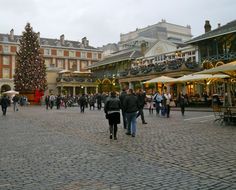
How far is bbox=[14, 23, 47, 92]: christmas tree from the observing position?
44531 mm

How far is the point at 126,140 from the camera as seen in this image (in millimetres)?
9461

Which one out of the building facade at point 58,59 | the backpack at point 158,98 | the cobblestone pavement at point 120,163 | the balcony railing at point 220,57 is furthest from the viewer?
the building facade at point 58,59

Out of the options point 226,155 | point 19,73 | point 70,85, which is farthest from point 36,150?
point 70,85

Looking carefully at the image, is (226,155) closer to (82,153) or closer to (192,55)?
(82,153)

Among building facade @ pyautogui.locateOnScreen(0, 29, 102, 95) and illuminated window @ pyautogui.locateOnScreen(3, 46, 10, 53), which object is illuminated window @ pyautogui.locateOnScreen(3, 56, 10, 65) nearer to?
building facade @ pyautogui.locateOnScreen(0, 29, 102, 95)

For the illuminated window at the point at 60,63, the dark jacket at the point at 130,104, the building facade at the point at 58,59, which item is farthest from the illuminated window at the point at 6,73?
the dark jacket at the point at 130,104

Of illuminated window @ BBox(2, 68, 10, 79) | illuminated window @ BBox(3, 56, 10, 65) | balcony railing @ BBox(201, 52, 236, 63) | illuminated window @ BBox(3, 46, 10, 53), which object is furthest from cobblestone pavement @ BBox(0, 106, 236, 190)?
illuminated window @ BBox(3, 46, 10, 53)

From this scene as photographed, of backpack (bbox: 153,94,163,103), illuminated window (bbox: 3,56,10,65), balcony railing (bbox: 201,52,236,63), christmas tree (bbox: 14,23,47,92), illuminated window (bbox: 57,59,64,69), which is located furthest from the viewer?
illuminated window (bbox: 57,59,64,69)

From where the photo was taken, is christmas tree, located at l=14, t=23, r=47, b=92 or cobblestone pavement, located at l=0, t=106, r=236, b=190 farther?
christmas tree, located at l=14, t=23, r=47, b=92

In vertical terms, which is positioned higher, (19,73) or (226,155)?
(19,73)

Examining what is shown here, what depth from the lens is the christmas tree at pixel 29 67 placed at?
44531 millimetres

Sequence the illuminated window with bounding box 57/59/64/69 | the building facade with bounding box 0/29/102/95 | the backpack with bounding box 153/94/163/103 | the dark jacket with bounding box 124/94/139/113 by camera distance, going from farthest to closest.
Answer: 1. the illuminated window with bounding box 57/59/64/69
2. the building facade with bounding box 0/29/102/95
3. the backpack with bounding box 153/94/163/103
4. the dark jacket with bounding box 124/94/139/113

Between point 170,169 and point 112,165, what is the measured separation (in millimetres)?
1226

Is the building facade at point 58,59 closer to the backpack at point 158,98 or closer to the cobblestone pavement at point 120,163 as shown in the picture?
the backpack at point 158,98
